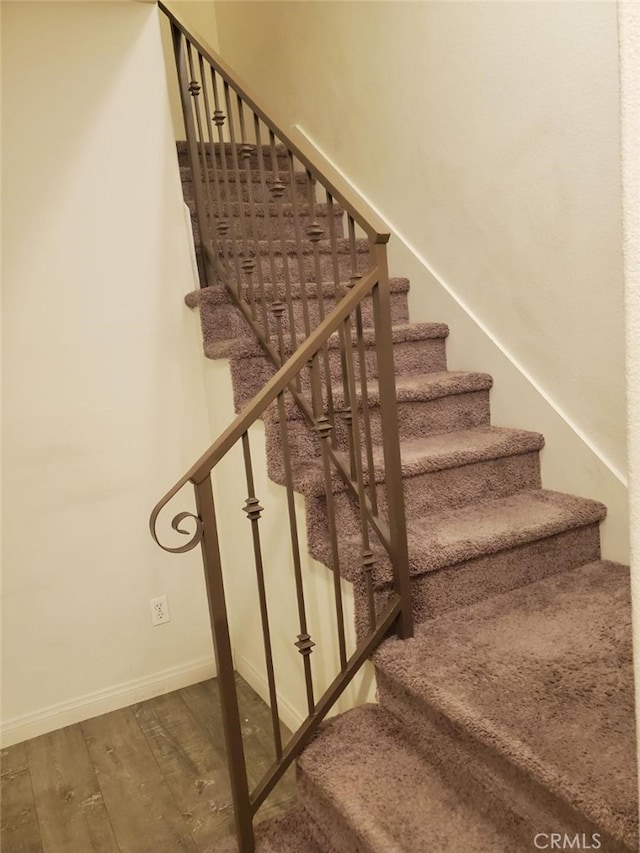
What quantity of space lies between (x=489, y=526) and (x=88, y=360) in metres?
1.52

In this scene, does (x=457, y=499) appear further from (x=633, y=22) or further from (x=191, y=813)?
(x=633, y=22)

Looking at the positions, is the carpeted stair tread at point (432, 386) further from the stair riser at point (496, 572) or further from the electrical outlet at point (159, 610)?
the electrical outlet at point (159, 610)

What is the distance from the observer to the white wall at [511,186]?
207 cm

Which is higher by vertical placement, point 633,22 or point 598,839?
point 633,22

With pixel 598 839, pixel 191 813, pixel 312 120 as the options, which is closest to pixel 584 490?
pixel 598 839

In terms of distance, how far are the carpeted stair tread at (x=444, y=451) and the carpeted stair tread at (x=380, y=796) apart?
2.16ft

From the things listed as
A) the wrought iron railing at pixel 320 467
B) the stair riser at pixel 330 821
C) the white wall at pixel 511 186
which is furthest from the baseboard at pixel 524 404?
the stair riser at pixel 330 821

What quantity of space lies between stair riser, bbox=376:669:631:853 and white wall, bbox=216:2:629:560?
93 cm

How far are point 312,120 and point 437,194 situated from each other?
3.81 ft

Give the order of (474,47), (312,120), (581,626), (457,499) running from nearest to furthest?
(581,626), (457,499), (474,47), (312,120)

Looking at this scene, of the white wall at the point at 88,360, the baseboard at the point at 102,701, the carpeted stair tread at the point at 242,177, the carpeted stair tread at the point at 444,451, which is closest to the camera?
the carpeted stair tread at the point at 444,451

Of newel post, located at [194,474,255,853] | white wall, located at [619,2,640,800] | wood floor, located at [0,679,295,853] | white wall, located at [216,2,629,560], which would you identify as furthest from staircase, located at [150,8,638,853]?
white wall, located at [619,2,640,800]

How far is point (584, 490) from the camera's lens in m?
2.26

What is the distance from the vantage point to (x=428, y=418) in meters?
2.50
